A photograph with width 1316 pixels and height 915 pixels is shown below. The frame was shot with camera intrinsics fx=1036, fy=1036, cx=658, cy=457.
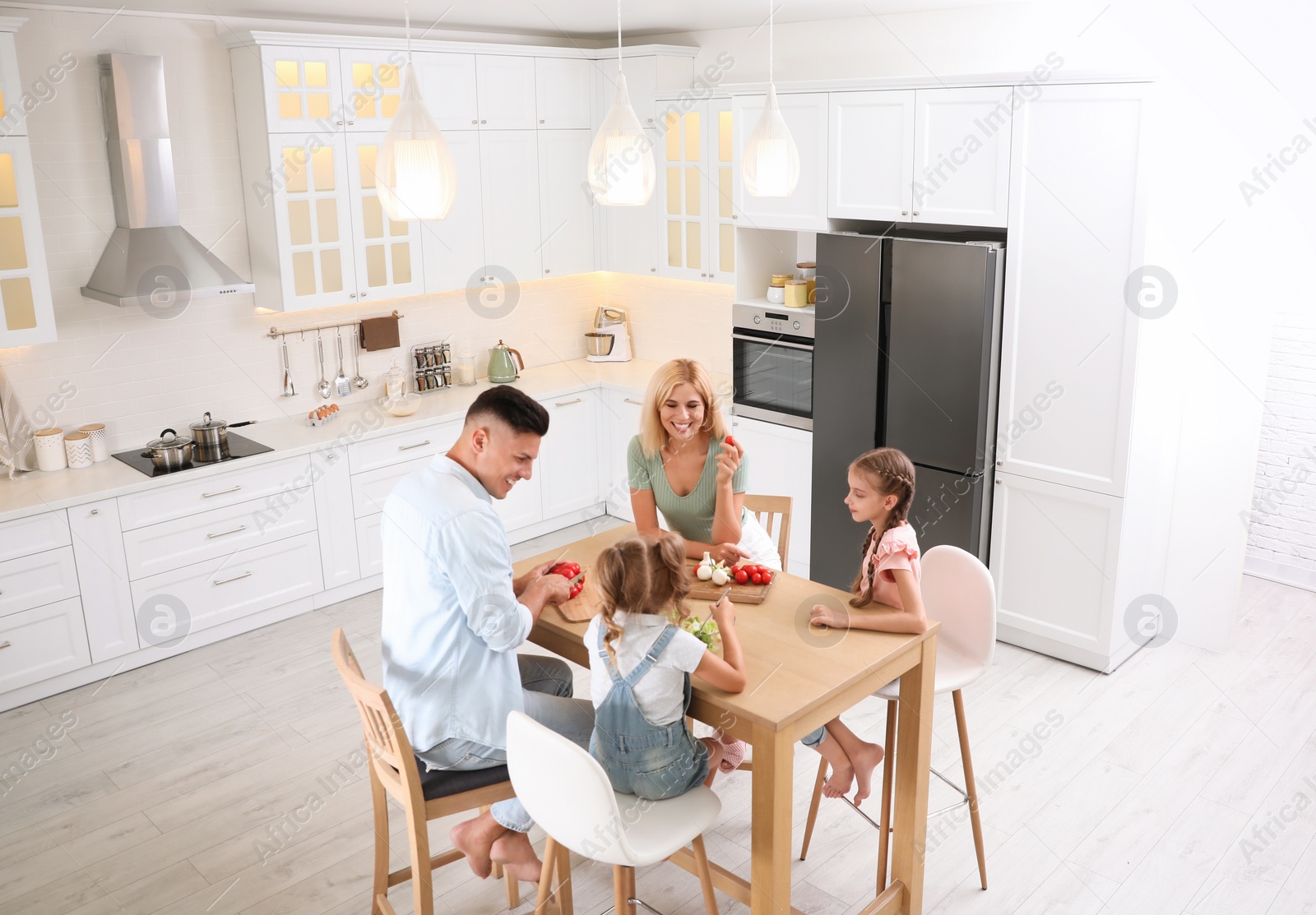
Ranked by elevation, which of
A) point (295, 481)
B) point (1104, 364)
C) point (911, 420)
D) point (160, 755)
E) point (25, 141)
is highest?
point (25, 141)

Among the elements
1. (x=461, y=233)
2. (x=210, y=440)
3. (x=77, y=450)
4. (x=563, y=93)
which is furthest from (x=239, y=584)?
(x=563, y=93)

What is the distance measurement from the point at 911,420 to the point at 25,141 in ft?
12.3

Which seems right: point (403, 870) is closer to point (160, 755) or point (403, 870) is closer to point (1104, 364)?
point (160, 755)

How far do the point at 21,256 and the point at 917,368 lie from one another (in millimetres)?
3660

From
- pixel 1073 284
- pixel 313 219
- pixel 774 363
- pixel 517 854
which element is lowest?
pixel 517 854

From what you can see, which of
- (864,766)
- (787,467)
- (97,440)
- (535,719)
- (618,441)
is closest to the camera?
(535,719)

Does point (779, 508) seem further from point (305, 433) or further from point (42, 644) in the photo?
point (42, 644)

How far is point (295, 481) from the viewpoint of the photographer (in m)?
4.82

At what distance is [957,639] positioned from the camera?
3.12 metres

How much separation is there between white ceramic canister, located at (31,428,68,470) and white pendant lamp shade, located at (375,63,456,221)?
283 centimetres

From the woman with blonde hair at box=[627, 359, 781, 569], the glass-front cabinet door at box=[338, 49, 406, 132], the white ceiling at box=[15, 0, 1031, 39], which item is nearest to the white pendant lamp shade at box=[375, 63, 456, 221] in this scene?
the woman with blonde hair at box=[627, 359, 781, 569]

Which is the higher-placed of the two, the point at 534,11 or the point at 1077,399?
the point at 534,11

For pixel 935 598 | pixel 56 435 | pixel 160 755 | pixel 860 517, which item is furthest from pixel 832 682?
pixel 56 435

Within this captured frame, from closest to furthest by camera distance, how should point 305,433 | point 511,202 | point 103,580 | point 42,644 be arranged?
point 42,644, point 103,580, point 305,433, point 511,202
